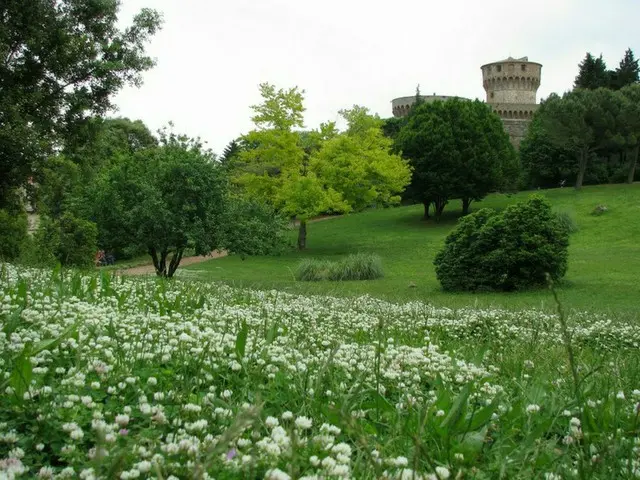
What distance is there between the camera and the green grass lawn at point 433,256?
56.6 ft

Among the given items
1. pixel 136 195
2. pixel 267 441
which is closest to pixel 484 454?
pixel 267 441

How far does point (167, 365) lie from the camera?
386cm

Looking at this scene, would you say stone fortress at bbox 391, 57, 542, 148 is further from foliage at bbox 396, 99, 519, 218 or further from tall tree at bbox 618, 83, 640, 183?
foliage at bbox 396, 99, 519, 218

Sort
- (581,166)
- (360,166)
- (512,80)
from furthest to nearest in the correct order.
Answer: (512,80), (581,166), (360,166)

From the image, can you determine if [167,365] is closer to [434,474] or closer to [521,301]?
[434,474]

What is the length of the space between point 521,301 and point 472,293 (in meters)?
2.95

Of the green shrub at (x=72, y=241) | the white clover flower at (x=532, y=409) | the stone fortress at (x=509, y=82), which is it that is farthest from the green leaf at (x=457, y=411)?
the stone fortress at (x=509, y=82)

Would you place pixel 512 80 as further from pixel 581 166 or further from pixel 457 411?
pixel 457 411

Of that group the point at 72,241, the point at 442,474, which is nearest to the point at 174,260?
the point at 72,241

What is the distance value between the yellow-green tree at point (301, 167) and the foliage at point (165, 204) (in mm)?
12479

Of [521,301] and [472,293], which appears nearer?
[521,301]

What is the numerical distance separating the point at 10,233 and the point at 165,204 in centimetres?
803

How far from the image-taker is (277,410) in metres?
3.20

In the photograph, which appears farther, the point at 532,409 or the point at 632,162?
the point at 632,162
